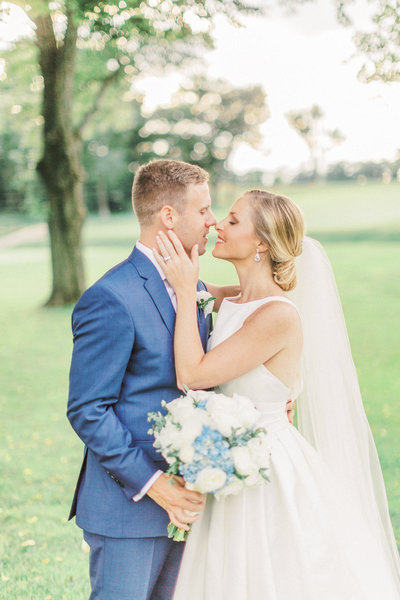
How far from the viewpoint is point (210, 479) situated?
2.37m

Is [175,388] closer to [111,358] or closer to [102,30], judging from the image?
[111,358]

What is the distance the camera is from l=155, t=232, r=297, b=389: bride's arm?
2.72 m

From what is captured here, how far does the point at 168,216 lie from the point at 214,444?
107cm

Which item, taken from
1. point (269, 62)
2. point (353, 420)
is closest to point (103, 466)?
point (353, 420)

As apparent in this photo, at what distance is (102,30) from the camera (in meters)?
6.60

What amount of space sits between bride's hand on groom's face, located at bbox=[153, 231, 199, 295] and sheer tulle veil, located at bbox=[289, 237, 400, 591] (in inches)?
33.7

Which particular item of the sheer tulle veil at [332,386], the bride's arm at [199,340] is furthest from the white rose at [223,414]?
the sheer tulle veil at [332,386]

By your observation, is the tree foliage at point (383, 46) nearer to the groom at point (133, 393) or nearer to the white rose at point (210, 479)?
the groom at point (133, 393)

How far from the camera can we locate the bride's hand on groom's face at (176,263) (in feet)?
9.15

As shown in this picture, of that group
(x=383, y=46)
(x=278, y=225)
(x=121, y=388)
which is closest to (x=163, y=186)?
(x=278, y=225)

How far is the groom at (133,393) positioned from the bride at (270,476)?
10 cm

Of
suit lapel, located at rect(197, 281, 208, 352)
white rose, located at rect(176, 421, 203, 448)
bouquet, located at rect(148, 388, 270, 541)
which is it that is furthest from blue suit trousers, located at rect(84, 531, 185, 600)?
suit lapel, located at rect(197, 281, 208, 352)

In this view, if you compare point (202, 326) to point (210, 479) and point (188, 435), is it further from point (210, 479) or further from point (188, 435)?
point (210, 479)

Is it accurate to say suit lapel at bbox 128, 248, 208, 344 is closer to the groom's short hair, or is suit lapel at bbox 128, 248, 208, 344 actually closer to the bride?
the bride
